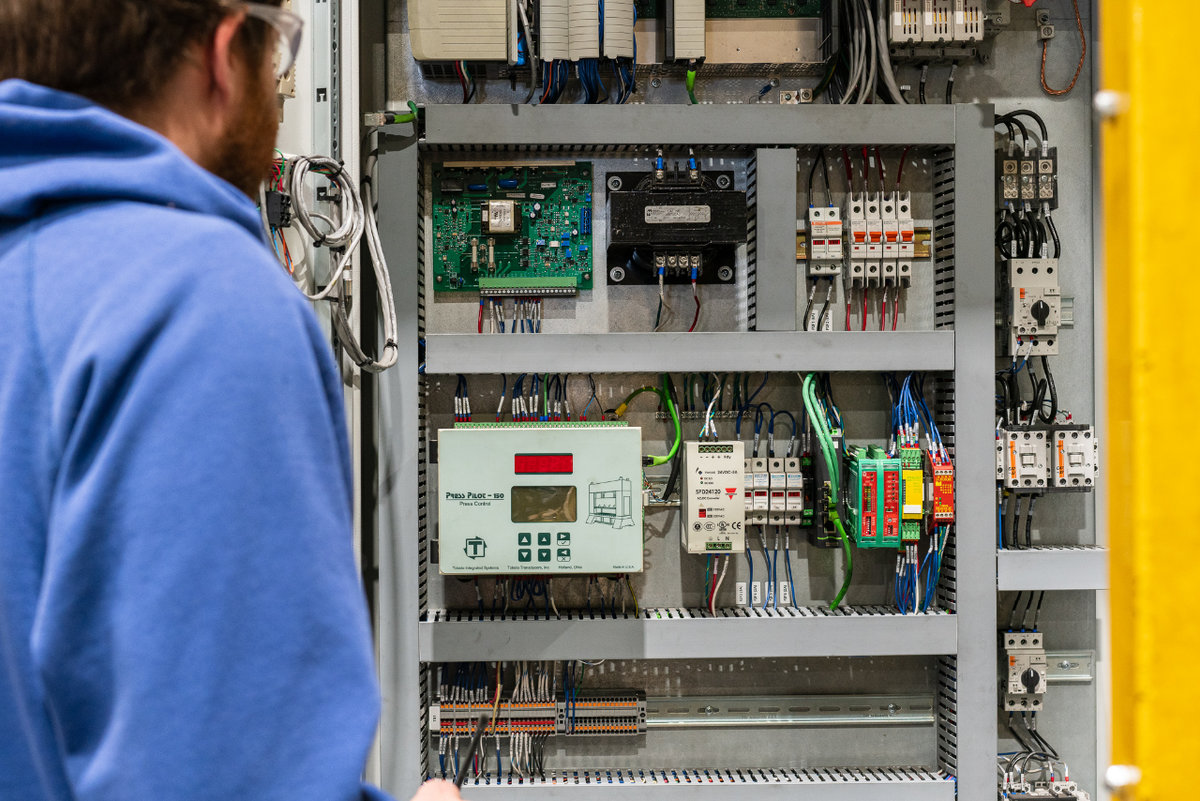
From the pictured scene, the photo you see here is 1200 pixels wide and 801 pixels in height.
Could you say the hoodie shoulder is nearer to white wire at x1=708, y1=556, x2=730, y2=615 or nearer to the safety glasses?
the safety glasses

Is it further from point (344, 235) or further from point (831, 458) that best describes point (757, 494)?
point (344, 235)

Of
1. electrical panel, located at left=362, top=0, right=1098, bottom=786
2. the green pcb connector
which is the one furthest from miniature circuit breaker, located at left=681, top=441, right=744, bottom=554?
the green pcb connector

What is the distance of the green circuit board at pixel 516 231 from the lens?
2256 millimetres

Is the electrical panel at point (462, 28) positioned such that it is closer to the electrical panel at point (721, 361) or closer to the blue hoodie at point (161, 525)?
the electrical panel at point (721, 361)

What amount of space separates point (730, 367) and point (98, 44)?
170 centimetres

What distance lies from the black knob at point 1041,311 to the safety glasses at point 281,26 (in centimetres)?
211

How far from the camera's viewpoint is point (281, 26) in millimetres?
626

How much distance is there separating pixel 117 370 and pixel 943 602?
2.25 meters

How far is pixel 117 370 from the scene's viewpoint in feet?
1.35

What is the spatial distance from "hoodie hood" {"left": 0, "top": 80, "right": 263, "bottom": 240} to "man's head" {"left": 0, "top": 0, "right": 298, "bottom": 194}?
3cm

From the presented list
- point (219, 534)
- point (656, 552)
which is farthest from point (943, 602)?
point (219, 534)

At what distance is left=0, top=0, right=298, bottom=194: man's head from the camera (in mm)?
512

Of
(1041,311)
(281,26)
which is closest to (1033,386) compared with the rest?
(1041,311)

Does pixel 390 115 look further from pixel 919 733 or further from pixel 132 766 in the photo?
pixel 919 733
